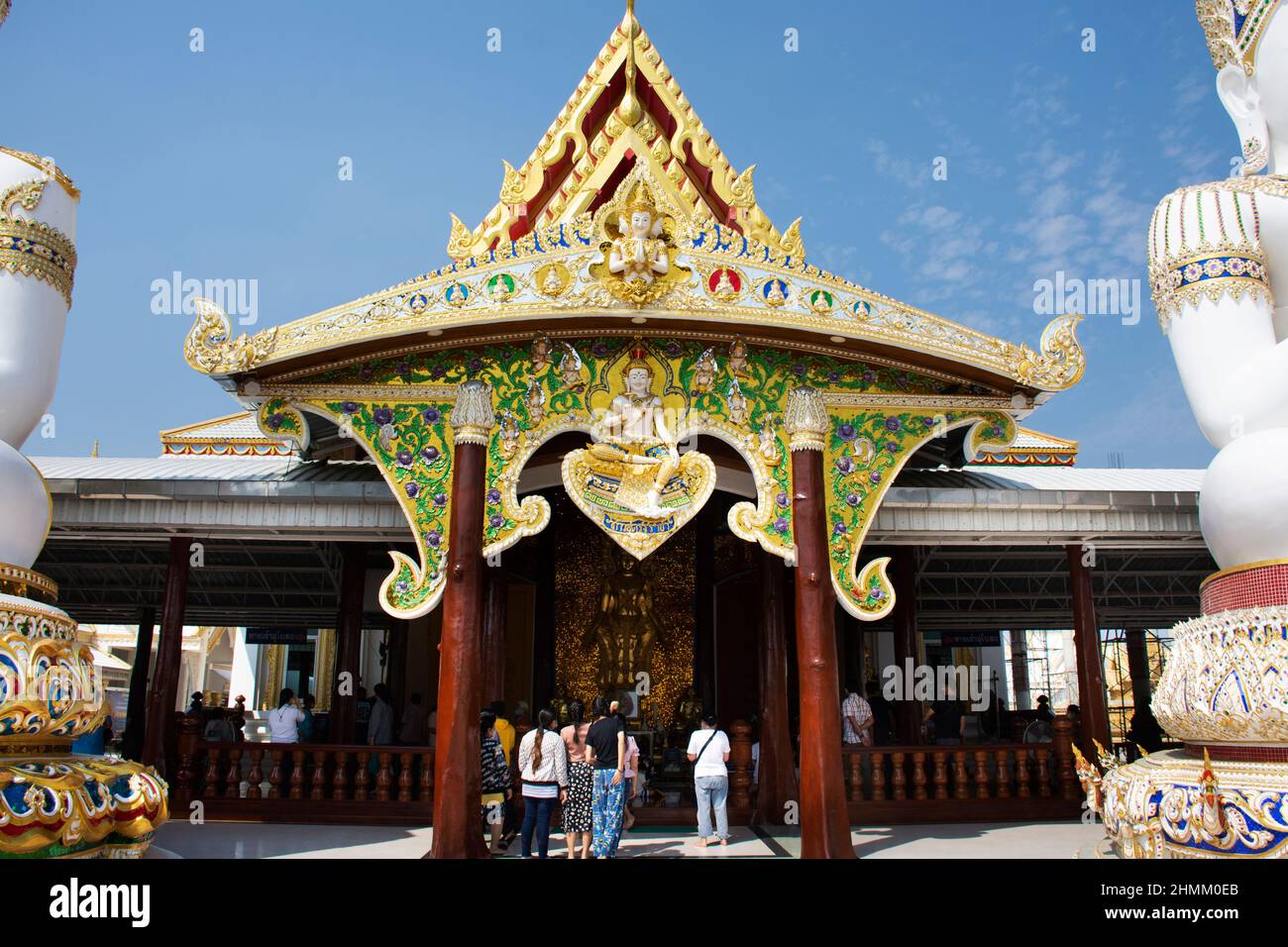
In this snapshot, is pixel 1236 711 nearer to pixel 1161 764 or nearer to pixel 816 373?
pixel 1161 764

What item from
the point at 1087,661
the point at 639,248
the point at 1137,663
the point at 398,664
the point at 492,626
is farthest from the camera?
the point at 1137,663

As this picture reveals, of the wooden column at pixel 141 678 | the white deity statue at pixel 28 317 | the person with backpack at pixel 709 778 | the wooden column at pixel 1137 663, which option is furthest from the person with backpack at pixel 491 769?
the wooden column at pixel 1137 663

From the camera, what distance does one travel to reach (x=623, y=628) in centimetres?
1162

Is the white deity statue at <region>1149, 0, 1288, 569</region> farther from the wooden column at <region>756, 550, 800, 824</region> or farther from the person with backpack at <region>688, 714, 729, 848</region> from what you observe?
the wooden column at <region>756, 550, 800, 824</region>

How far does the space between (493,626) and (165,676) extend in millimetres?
3054

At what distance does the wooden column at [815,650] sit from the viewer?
6.68 m

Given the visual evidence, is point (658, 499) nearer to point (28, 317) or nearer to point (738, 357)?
point (738, 357)

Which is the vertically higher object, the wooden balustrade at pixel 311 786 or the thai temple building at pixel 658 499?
→ the thai temple building at pixel 658 499

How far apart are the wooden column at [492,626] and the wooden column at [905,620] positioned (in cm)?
485

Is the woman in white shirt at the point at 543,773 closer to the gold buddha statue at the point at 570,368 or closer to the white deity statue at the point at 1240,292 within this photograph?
the gold buddha statue at the point at 570,368

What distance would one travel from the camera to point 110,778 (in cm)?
465

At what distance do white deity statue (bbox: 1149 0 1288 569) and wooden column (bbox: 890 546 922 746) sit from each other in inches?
294

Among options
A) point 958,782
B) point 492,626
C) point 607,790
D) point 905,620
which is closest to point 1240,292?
point 607,790
